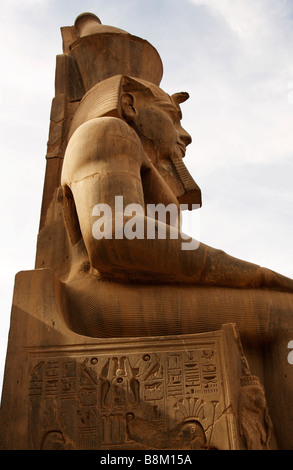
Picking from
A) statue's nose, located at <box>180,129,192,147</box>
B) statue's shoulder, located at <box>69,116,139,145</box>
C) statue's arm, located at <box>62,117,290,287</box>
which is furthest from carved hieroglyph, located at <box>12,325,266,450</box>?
statue's nose, located at <box>180,129,192,147</box>

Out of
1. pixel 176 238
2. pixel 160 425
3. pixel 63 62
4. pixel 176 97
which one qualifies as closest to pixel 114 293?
pixel 176 238

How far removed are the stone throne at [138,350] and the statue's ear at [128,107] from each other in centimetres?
45

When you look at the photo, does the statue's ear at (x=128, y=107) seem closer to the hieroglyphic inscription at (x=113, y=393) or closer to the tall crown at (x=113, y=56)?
the tall crown at (x=113, y=56)

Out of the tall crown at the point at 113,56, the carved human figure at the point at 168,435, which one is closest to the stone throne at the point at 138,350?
the carved human figure at the point at 168,435

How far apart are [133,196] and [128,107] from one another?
1222 mm

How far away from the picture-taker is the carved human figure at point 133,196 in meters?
3.64

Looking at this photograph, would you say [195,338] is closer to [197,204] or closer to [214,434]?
[214,434]

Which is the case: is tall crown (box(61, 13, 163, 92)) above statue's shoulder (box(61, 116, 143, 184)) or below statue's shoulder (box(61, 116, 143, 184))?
above

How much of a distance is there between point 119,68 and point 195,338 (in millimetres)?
3352

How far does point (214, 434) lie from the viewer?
3068 millimetres

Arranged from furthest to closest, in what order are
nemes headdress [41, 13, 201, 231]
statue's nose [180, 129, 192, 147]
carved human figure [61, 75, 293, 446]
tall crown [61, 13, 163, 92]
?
tall crown [61, 13, 163, 92] → nemes headdress [41, 13, 201, 231] → statue's nose [180, 129, 192, 147] → carved human figure [61, 75, 293, 446]

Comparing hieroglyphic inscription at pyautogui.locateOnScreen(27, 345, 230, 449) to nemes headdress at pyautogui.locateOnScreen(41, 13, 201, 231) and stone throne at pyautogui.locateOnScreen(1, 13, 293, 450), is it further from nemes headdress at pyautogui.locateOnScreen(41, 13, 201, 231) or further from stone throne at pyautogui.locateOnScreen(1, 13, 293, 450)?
nemes headdress at pyautogui.locateOnScreen(41, 13, 201, 231)

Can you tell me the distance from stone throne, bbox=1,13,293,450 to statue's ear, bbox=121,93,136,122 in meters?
0.45

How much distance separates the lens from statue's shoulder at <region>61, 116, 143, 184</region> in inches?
159
